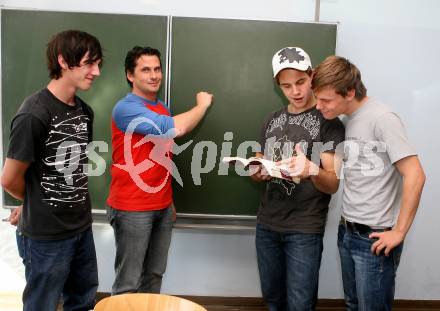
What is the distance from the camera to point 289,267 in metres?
2.08

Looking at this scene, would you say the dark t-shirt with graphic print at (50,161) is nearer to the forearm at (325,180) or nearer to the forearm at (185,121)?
the forearm at (185,121)

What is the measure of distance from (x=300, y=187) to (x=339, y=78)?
552 mm

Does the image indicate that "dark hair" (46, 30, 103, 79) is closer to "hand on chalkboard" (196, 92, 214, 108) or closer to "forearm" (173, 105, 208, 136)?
"forearm" (173, 105, 208, 136)

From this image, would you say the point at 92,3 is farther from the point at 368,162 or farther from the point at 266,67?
the point at 368,162

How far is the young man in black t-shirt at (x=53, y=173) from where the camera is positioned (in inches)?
66.0

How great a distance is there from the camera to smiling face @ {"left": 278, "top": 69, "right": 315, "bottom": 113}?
2.01 metres

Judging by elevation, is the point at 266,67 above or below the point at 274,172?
above

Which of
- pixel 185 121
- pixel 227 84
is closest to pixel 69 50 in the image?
pixel 185 121

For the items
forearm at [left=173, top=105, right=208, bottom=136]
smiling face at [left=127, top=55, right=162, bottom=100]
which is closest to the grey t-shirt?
forearm at [left=173, top=105, right=208, bottom=136]

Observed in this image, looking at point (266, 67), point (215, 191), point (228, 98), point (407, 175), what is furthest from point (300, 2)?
point (407, 175)

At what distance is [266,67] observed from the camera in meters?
2.64

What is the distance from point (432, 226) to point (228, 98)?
5.72 ft

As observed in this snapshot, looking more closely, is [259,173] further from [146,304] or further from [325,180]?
[146,304]

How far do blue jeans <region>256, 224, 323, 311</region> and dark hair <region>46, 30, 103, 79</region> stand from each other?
1.18 m
